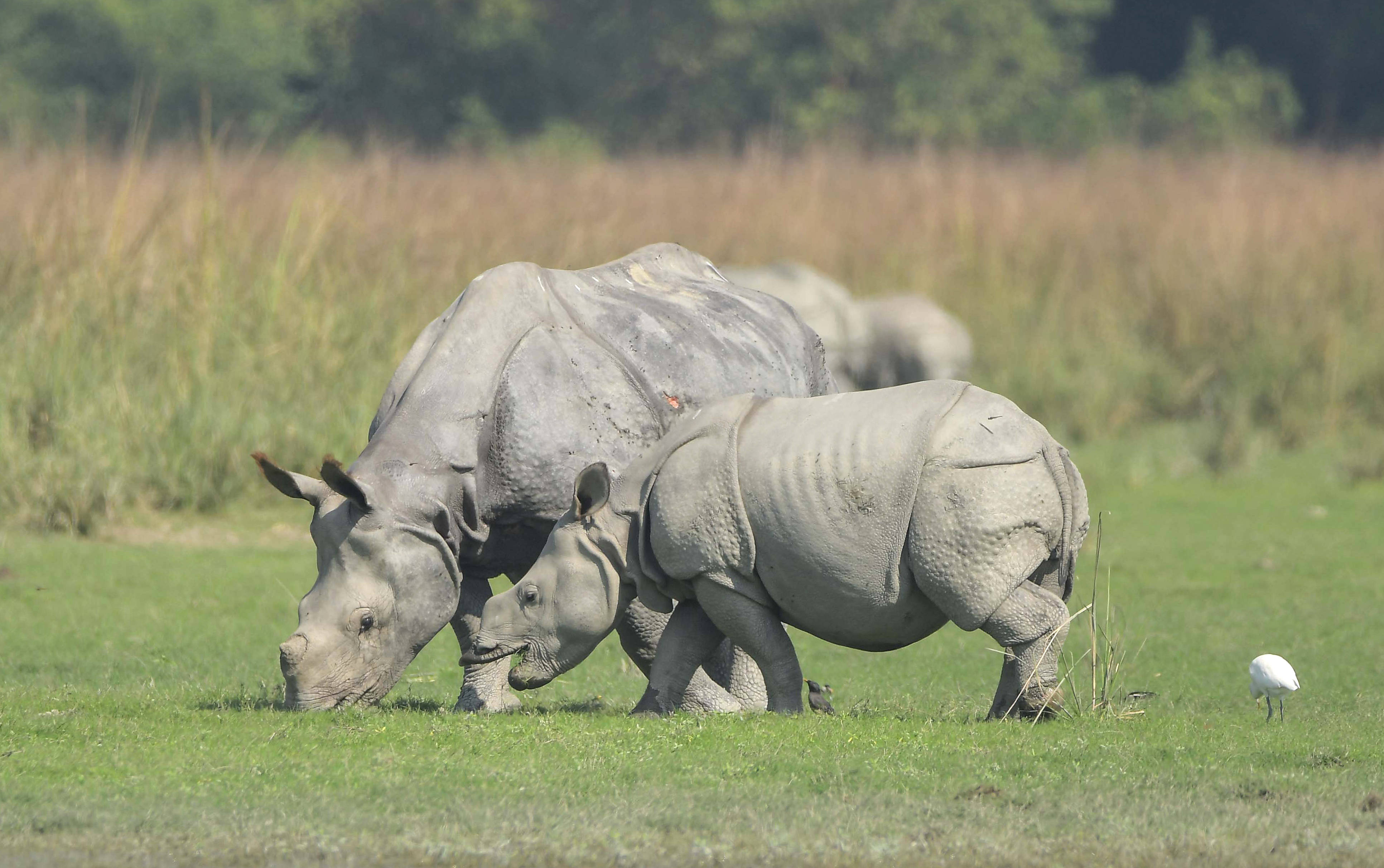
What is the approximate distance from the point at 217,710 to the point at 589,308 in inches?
77.0

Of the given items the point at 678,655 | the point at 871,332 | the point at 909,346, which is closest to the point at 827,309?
the point at 871,332

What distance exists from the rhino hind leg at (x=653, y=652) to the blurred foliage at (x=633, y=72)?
23.3m

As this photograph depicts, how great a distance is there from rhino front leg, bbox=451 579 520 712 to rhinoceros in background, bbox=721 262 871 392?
8596mm

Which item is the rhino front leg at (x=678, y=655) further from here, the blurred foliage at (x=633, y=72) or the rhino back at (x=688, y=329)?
the blurred foliage at (x=633, y=72)

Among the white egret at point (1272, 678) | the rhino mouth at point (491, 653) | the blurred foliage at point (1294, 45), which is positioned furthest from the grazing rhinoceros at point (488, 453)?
the blurred foliage at point (1294, 45)

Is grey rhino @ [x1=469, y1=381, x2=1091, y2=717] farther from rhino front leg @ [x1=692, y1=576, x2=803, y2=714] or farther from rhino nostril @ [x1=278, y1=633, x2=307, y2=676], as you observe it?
rhino nostril @ [x1=278, y1=633, x2=307, y2=676]

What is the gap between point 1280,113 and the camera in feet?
105

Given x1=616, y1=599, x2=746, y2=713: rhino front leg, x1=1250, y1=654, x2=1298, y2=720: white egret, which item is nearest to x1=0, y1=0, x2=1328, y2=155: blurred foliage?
x1=616, y1=599, x2=746, y2=713: rhino front leg

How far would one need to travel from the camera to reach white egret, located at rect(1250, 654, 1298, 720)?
21.2ft

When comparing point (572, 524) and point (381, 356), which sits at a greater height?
point (572, 524)

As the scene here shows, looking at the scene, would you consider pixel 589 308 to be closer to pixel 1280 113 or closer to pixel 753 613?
pixel 753 613

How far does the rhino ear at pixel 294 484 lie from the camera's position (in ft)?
20.7

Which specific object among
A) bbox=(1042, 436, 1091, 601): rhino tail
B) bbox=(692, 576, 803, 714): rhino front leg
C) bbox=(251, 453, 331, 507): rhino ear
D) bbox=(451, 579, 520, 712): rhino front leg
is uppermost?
bbox=(1042, 436, 1091, 601): rhino tail

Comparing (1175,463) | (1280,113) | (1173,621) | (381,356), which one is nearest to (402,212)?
(381,356)
